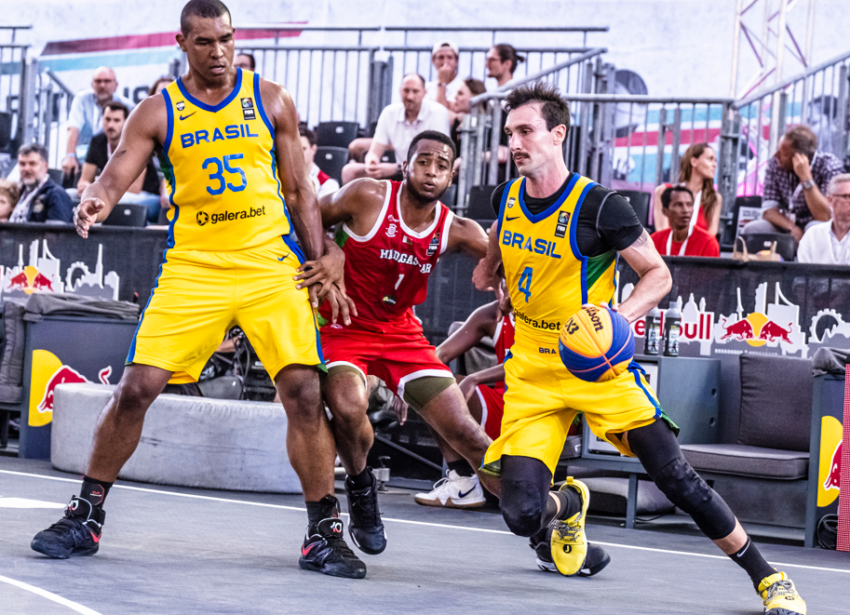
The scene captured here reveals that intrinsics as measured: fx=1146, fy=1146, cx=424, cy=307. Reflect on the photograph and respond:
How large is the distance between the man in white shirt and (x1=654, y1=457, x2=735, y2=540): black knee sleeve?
12.9 feet

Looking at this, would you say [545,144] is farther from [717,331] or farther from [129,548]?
[717,331]

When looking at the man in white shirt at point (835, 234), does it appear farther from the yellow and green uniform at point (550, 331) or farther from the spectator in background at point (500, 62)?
the yellow and green uniform at point (550, 331)

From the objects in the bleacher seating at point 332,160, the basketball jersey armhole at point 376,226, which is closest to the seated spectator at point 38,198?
the bleacher seating at point 332,160

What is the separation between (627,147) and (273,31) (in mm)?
5202

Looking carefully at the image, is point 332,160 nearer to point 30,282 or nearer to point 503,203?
point 30,282

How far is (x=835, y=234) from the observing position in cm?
748

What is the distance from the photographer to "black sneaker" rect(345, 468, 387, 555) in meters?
4.61

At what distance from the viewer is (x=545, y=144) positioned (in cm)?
416

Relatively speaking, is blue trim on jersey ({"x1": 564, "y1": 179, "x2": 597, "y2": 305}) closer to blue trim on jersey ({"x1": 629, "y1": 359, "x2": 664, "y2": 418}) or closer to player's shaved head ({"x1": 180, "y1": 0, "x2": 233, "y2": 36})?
blue trim on jersey ({"x1": 629, "y1": 359, "x2": 664, "y2": 418})

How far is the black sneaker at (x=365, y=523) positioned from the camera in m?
4.61

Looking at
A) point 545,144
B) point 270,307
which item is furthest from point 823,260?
point 270,307

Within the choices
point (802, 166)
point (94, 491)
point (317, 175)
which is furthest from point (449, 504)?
point (802, 166)

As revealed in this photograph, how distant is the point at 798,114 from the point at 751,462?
490cm

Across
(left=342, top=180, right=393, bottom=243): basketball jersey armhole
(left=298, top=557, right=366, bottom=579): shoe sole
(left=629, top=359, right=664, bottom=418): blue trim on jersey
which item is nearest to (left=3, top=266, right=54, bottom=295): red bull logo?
(left=342, top=180, right=393, bottom=243): basketball jersey armhole
